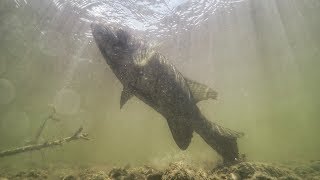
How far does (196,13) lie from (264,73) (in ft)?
70.3

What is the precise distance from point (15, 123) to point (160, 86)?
70219 mm

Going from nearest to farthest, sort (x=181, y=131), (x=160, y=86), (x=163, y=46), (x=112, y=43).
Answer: (x=112, y=43)
(x=160, y=86)
(x=181, y=131)
(x=163, y=46)

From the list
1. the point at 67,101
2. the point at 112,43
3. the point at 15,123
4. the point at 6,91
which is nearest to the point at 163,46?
the point at 112,43

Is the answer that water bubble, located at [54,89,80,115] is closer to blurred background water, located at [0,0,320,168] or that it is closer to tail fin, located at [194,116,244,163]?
blurred background water, located at [0,0,320,168]

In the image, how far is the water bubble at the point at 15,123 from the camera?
2251 inches

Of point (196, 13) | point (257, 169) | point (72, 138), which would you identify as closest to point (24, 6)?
point (196, 13)

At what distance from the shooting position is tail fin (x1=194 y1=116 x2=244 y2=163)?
24.2 feet

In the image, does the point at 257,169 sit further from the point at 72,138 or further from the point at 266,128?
the point at 266,128

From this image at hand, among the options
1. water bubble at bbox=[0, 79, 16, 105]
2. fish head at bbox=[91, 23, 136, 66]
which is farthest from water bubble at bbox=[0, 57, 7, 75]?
fish head at bbox=[91, 23, 136, 66]

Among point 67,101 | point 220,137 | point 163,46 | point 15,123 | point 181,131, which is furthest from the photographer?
point 15,123

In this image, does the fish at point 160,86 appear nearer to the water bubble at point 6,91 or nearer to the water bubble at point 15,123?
the water bubble at point 6,91

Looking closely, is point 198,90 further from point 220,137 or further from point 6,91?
point 6,91

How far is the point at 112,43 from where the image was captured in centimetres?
595

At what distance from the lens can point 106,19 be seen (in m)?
19.5
